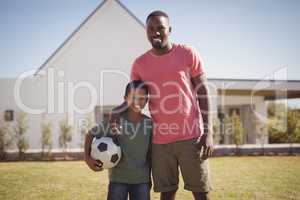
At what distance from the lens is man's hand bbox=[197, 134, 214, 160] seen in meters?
3.16

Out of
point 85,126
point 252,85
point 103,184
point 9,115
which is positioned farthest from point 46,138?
point 252,85

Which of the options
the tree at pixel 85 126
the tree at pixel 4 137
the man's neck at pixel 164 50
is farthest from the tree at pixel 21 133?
the man's neck at pixel 164 50

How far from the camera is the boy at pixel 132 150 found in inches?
133

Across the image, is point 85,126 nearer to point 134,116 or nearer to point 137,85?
point 134,116

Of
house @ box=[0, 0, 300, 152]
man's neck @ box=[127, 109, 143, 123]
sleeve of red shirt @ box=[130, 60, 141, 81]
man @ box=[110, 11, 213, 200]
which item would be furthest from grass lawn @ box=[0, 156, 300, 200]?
house @ box=[0, 0, 300, 152]

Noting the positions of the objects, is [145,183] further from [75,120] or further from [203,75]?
[75,120]

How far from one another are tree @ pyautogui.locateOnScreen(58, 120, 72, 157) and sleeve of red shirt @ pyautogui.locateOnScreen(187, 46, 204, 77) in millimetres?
10683

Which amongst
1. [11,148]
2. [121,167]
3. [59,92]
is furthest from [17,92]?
[121,167]

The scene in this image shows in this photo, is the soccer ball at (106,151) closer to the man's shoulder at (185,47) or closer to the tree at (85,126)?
the man's shoulder at (185,47)

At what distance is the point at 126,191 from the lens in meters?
3.40

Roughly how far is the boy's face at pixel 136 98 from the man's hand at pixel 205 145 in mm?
709

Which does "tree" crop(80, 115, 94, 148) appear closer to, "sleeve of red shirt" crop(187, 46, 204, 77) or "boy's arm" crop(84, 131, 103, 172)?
"boy's arm" crop(84, 131, 103, 172)

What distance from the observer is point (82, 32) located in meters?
15.4

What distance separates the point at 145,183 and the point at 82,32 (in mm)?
12946
